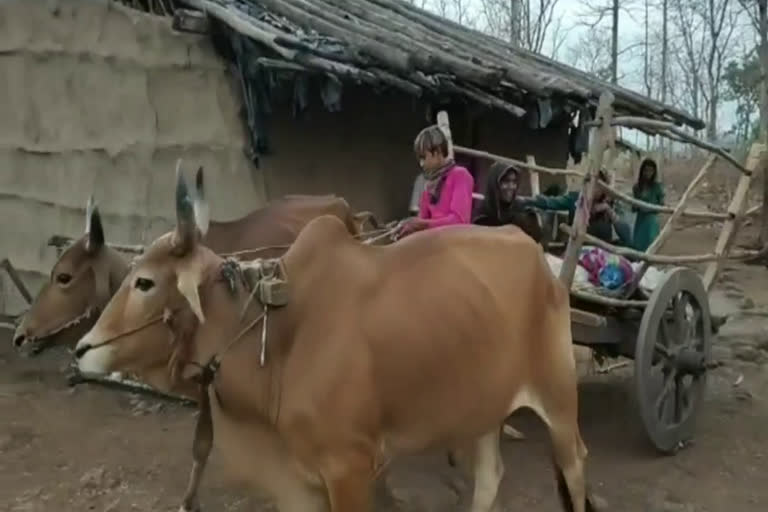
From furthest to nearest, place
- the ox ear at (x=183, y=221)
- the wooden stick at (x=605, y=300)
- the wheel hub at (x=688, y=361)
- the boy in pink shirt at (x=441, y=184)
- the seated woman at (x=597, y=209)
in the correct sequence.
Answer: the seated woman at (x=597, y=209)
the wheel hub at (x=688, y=361)
the wooden stick at (x=605, y=300)
the boy in pink shirt at (x=441, y=184)
the ox ear at (x=183, y=221)

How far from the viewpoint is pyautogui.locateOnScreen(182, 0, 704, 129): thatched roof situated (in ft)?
19.3

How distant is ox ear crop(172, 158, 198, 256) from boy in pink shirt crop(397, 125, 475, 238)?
5.71 feet

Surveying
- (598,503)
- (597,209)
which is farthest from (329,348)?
(597,209)

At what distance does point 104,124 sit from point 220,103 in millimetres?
1087

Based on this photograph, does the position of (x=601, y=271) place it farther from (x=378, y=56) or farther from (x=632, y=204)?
(x=378, y=56)

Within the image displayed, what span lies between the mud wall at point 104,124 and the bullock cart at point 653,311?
2.29m

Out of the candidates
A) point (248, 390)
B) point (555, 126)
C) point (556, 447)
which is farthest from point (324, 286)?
point (555, 126)

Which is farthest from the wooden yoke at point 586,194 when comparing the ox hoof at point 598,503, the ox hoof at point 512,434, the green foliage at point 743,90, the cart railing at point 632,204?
the green foliage at point 743,90

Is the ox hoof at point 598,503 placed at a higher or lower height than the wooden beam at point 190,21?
lower

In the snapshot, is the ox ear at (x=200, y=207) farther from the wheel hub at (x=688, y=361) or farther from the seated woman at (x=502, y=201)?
the wheel hub at (x=688, y=361)

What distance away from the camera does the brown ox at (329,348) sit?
3273 mm

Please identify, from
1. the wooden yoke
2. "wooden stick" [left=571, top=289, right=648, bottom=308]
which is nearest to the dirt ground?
"wooden stick" [left=571, top=289, right=648, bottom=308]

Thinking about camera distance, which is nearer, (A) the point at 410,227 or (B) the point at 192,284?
(B) the point at 192,284

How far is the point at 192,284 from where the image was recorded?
10.7 ft
